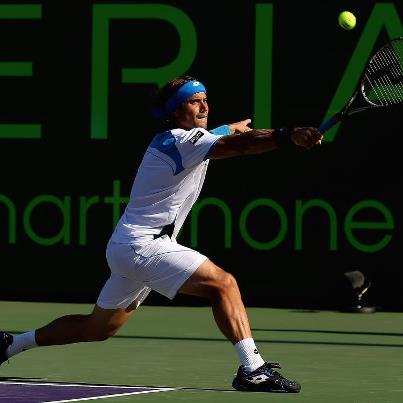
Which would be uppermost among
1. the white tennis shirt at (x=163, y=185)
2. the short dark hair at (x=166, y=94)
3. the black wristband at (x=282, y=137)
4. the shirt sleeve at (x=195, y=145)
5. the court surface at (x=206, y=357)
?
the short dark hair at (x=166, y=94)

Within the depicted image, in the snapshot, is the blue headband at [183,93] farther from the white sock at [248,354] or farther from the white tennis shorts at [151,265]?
the white sock at [248,354]

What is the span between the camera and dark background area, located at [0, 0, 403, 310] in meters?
12.2

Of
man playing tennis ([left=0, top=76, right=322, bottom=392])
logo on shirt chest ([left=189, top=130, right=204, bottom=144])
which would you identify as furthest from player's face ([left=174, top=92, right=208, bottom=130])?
logo on shirt chest ([left=189, top=130, right=204, bottom=144])

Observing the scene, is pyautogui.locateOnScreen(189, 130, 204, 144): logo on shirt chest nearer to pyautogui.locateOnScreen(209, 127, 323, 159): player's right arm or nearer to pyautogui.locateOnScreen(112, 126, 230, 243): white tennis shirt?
pyautogui.locateOnScreen(112, 126, 230, 243): white tennis shirt

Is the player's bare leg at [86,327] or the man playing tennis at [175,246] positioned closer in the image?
the man playing tennis at [175,246]

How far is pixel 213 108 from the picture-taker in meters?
12.3

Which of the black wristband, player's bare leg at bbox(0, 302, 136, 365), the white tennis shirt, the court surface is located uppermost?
the black wristband

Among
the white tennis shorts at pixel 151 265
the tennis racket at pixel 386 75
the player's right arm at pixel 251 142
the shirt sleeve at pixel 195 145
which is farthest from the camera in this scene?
the tennis racket at pixel 386 75

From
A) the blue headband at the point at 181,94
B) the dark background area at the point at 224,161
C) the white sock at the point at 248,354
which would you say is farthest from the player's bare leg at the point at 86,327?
the dark background area at the point at 224,161

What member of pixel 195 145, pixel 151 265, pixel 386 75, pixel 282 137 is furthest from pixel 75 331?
pixel 386 75

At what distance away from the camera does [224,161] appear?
12.4 meters

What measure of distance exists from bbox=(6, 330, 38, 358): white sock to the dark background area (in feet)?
16.2

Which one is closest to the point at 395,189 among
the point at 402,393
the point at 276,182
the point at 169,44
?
the point at 276,182

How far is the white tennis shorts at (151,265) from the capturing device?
6.97 m
